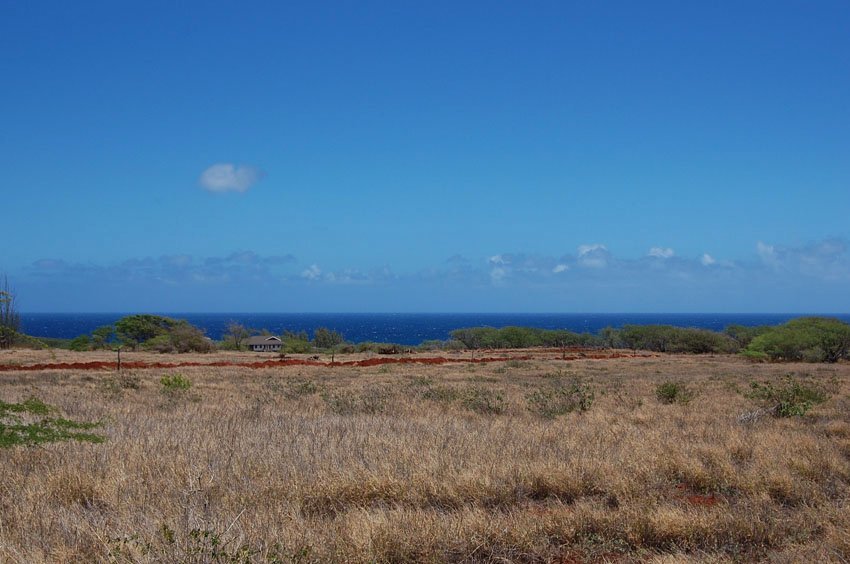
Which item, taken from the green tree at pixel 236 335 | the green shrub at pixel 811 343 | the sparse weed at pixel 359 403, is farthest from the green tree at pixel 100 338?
the green shrub at pixel 811 343

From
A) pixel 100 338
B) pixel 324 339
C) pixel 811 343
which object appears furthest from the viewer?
pixel 324 339

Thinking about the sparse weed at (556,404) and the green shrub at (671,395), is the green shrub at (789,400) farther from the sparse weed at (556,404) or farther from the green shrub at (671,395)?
the sparse weed at (556,404)

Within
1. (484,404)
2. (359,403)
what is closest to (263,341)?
(359,403)

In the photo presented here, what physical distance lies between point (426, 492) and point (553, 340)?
8426 cm

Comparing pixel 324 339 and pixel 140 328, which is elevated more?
pixel 140 328

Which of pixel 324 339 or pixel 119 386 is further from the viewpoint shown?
pixel 324 339

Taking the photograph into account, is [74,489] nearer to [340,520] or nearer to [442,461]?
[340,520]

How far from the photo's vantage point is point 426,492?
6.93 metres

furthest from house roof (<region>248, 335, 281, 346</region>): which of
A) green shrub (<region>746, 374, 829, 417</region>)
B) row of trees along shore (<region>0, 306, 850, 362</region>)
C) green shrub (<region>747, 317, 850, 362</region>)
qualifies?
green shrub (<region>746, 374, 829, 417</region>)

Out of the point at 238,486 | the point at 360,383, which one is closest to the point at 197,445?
the point at 238,486

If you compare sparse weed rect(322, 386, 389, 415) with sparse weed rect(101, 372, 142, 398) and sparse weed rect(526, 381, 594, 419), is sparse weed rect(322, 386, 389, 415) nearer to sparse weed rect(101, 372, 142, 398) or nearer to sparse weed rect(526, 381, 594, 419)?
sparse weed rect(526, 381, 594, 419)

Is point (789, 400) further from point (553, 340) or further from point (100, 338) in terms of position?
point (553, 340)

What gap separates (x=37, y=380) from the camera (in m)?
26.0

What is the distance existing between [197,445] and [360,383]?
57.9 feet
